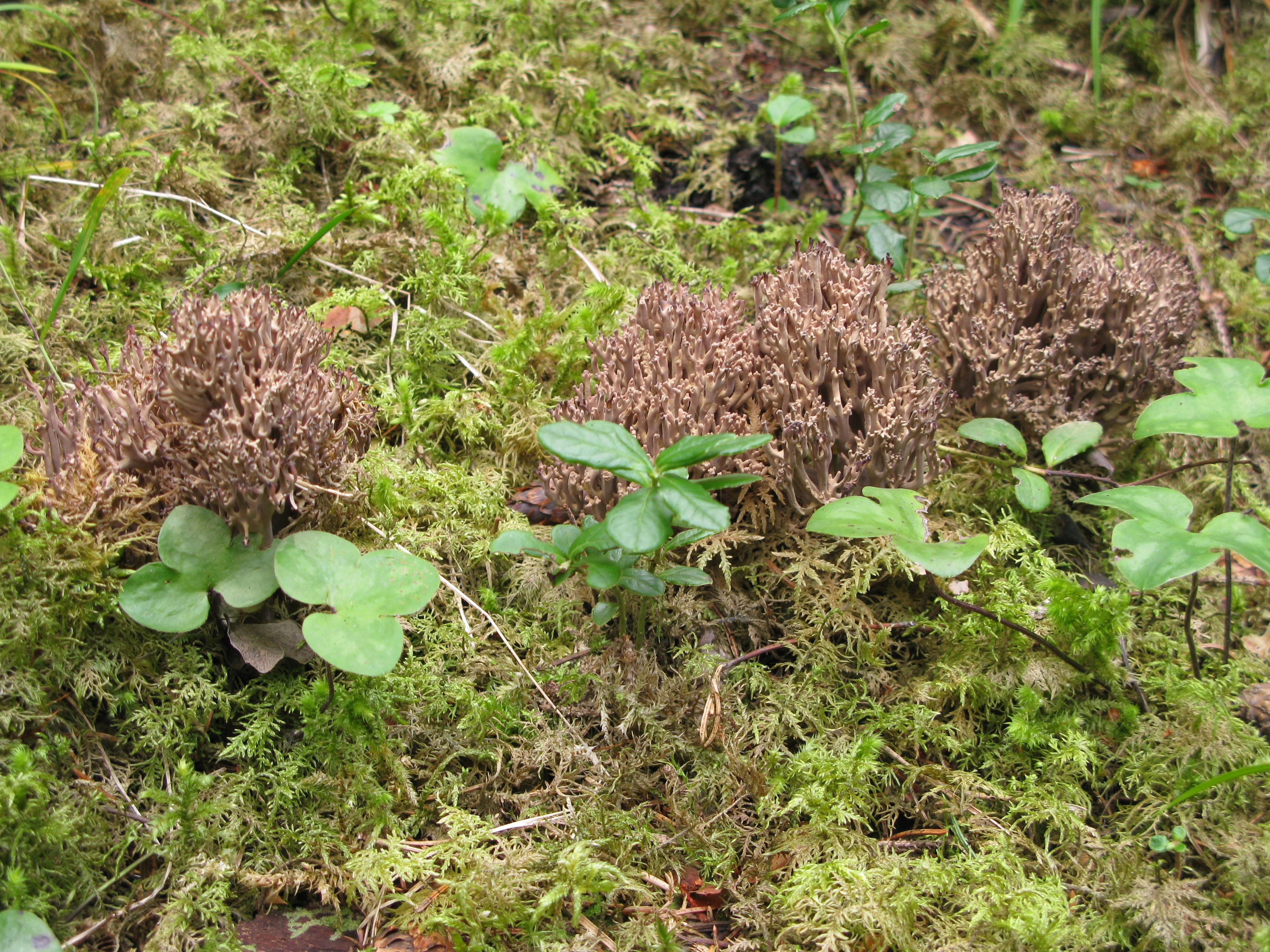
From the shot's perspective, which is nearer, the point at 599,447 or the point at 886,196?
the point at 599,447

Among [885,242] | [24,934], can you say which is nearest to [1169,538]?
[885,242]

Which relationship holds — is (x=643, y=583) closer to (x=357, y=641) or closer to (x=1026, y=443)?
(x=357, y=641)

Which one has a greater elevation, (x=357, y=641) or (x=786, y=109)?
(x=786, y=109)

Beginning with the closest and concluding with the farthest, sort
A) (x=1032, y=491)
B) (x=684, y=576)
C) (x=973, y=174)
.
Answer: (x=684, y=576), (x=1032, y=491), (x=973, y=174)

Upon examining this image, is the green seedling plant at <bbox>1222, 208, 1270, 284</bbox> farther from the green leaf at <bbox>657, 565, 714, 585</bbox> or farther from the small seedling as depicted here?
the green leaf at <bbox>657, 565, 714, 585</bbox>

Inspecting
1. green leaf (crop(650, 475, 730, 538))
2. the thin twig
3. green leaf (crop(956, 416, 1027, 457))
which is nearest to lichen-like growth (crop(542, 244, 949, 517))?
green leaf (crop(956, 416, 1027, 457))

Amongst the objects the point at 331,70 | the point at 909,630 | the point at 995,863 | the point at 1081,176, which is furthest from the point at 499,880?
the point at 1081,176
